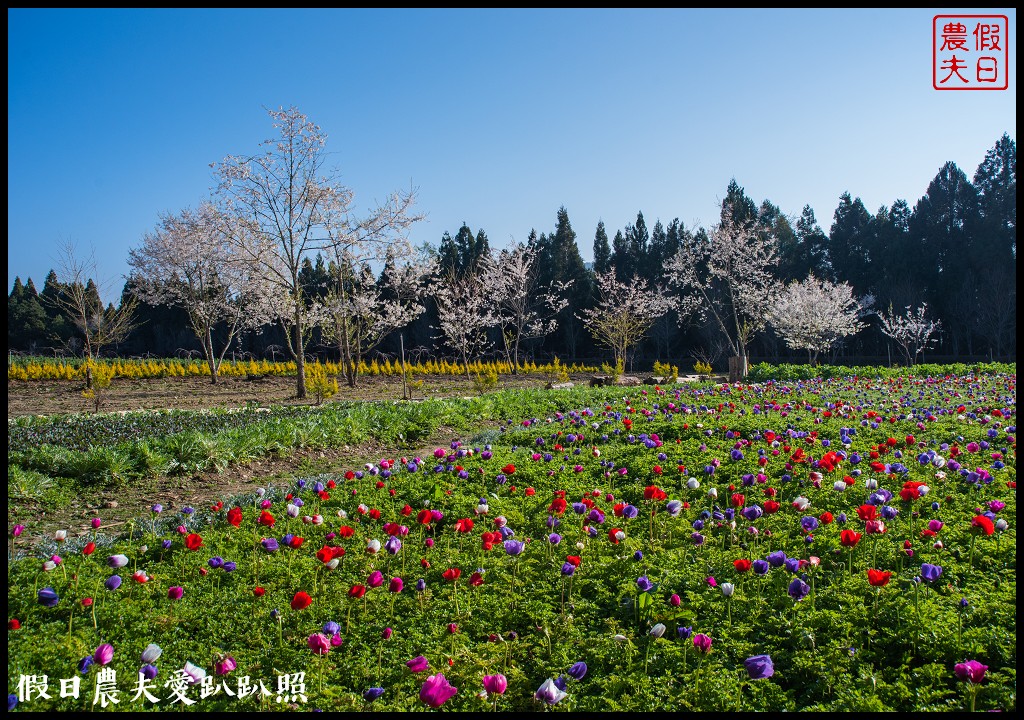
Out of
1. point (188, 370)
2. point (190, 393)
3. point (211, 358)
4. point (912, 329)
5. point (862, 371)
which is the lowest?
point (190, 393)

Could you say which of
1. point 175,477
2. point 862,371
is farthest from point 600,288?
point 175,477

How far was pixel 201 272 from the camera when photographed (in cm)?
1875

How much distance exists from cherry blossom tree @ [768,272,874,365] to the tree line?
126 mm

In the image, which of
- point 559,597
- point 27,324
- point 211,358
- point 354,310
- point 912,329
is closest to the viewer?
point 559,597

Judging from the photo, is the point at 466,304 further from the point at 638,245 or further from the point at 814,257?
the point at 814,257

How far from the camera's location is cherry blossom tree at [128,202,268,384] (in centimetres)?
1717

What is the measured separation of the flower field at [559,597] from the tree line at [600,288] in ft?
36.2

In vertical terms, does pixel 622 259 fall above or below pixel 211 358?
above

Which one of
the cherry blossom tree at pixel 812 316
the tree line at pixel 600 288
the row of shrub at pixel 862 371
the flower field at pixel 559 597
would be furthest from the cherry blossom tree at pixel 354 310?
the cherry blossom tree at pixel 812 316

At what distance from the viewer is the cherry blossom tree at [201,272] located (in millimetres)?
17169

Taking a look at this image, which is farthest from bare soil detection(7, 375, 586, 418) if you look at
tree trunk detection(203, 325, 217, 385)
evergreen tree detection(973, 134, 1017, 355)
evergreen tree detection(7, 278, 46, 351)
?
evergreen tree detection(7, 278, 46, 351)

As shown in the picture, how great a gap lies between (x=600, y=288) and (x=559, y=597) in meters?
30.6

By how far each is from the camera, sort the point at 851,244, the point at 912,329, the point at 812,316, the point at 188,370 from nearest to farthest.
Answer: the point at 188,370 < the point at 812,316 < the point at 912,329 < the point at 851,244

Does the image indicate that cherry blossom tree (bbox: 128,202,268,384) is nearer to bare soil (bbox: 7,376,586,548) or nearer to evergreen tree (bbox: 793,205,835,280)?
bare soil (bbox: 7,376,586,548)
